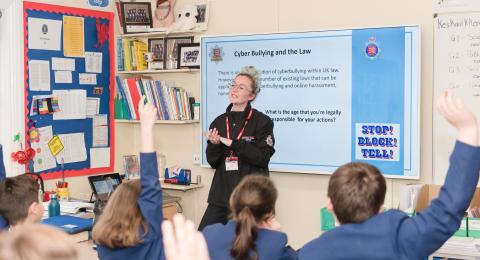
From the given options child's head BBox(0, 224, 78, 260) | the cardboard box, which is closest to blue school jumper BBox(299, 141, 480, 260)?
child's head BBox(0, 224, 78, 260)

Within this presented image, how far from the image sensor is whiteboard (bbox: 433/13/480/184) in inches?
169

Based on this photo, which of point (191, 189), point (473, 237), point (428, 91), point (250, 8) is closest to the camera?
point (473, 237)

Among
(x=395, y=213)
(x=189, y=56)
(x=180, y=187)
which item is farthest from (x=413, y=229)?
(x=189, y=56)

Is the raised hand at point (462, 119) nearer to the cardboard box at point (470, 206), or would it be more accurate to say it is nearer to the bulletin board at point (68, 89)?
the cardboard box at point (470, 206)

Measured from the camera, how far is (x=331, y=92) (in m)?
4.82

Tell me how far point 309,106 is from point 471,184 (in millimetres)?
3119

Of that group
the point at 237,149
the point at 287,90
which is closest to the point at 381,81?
the point at 287,90

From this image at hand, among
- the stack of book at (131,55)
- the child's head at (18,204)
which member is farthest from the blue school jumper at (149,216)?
the stack of book at (131,55)

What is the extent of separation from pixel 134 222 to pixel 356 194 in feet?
2.93

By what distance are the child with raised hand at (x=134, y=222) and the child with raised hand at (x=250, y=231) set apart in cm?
23

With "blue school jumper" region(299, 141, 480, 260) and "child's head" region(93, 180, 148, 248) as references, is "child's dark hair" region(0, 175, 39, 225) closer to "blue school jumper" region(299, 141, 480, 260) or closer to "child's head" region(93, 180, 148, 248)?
"child's head" region(93, 180, 148, 248)

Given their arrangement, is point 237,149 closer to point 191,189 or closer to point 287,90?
point 287,90

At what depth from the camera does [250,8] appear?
17.4 ft

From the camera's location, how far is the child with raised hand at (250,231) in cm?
231
